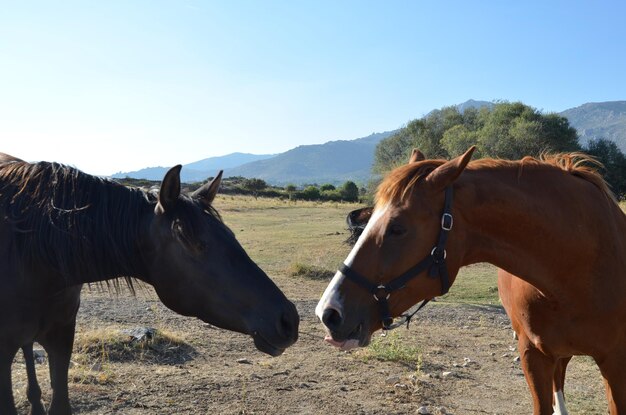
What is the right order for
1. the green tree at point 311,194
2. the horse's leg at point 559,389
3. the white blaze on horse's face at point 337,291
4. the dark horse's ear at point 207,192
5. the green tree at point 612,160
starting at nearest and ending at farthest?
the white blaze on horse's face at point 337,291, the dark horse's ear at point 207,192, the horse's leg at point 559,389, the green tree at point 612,160, the green tree at point 311,194

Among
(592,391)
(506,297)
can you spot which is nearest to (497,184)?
(506,297)

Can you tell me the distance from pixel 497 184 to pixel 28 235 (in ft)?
8.79

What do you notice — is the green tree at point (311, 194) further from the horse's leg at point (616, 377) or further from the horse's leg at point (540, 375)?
the horse's leg at point (616, 377)

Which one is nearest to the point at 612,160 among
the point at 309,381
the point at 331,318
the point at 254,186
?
the point at 309,381

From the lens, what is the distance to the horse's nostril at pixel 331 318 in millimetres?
2537

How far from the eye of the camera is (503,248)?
9.32 feet

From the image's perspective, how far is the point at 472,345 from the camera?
Answer: 6910 mm

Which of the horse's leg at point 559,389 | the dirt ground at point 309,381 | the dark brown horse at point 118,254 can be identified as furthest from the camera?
the dirt ground at point 309,381

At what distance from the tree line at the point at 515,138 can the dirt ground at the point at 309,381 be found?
16.2m

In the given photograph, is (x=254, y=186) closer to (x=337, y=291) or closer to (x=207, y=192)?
(x=207, y=192)

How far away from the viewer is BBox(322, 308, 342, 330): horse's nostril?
8.33 ft

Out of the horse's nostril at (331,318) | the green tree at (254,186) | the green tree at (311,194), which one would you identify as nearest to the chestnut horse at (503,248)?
the horse's nostril at (331,318)

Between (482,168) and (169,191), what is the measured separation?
175 centimetres

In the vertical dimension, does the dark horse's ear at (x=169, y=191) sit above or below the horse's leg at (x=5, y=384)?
above
